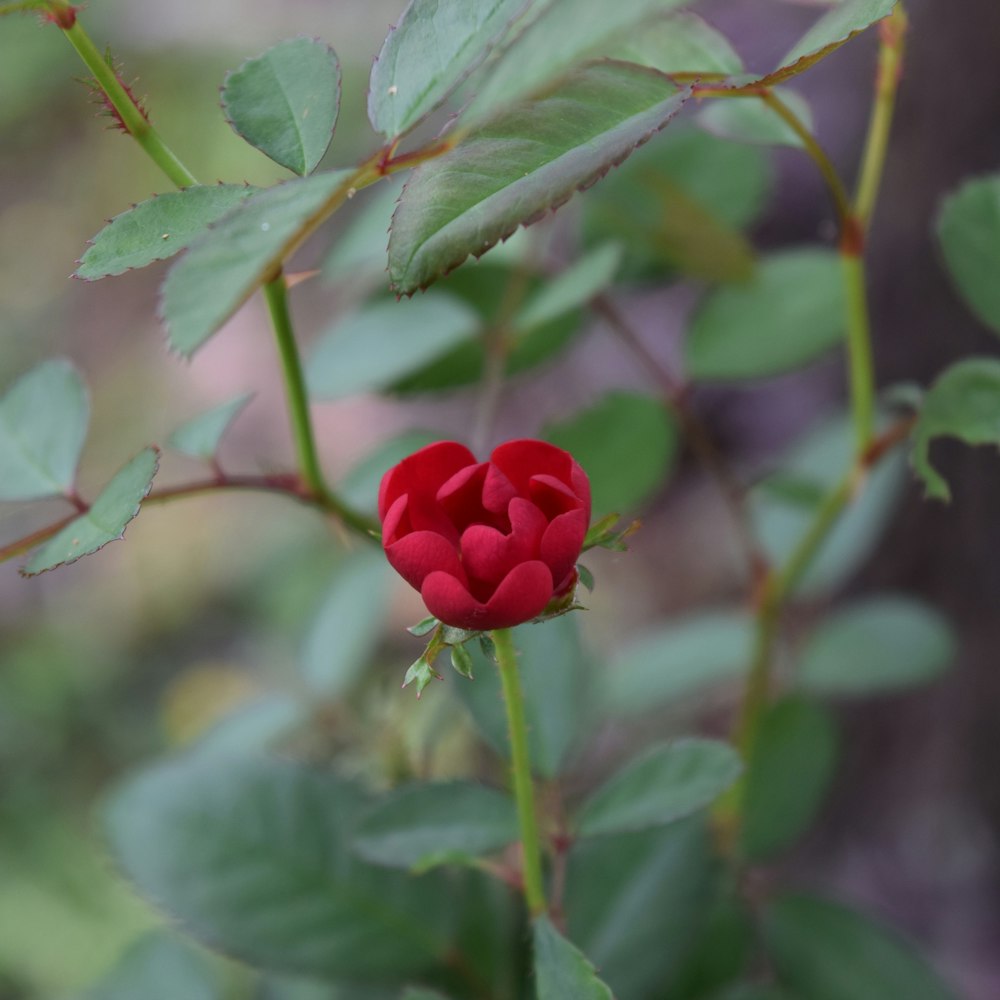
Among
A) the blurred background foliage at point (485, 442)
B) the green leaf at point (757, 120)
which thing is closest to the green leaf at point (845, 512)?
the blurred background foliage at point (485, 442)

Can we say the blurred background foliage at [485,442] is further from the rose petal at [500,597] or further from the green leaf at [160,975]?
the rose petal at [500,597]

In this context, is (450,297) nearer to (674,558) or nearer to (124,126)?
(124,126)

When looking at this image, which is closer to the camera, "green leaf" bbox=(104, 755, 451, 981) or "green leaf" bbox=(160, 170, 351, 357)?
"green leaf" bbox=(160, 170, 351, 357)

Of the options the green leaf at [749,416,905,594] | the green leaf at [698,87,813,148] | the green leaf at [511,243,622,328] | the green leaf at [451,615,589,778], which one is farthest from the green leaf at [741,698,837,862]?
the green leaf at [698,87,813,148]

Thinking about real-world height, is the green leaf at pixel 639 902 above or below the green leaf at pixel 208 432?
below

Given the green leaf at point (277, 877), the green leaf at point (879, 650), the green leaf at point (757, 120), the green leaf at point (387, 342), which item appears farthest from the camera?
the green leaf at point (879, 650)

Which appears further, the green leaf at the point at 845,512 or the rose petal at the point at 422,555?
the green leaf at the point at 845,512

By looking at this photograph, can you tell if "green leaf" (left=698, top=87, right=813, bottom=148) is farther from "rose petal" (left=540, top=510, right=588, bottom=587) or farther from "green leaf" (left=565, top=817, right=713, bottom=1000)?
"green leaf" (left=565, top=817, right=713, bottom=1000)
